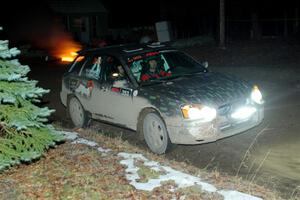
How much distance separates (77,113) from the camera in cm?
977

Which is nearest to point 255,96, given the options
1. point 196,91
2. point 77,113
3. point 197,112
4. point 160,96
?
point 196,91

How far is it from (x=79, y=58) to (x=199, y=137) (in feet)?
12.1

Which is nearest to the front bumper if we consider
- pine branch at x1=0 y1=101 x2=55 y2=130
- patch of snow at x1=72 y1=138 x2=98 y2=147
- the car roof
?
patch of snow at x1=72 y1=138 x2=98 y2=147

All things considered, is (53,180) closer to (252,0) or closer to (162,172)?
(162,172)

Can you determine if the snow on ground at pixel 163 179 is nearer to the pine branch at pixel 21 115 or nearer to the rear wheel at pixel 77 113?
the pine branch at pixel 21 115

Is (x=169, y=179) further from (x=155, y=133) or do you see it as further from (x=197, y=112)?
(x=155, y=133)

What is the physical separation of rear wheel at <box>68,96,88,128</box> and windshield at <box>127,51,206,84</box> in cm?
170

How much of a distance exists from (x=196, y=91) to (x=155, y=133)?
927 millimetres

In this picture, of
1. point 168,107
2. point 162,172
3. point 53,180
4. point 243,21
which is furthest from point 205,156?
point 243,21

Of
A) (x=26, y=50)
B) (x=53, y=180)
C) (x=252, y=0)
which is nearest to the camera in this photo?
(x=53, y=180)

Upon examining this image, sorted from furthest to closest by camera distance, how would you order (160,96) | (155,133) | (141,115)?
(141,115), (155,133), (160,96)

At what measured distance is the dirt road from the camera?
6.58 metres

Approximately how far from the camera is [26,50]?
31516mm

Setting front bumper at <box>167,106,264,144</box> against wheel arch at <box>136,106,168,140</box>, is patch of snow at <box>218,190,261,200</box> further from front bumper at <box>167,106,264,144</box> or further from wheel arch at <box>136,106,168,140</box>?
wheel arch at <box>136,106,168,140</box>
